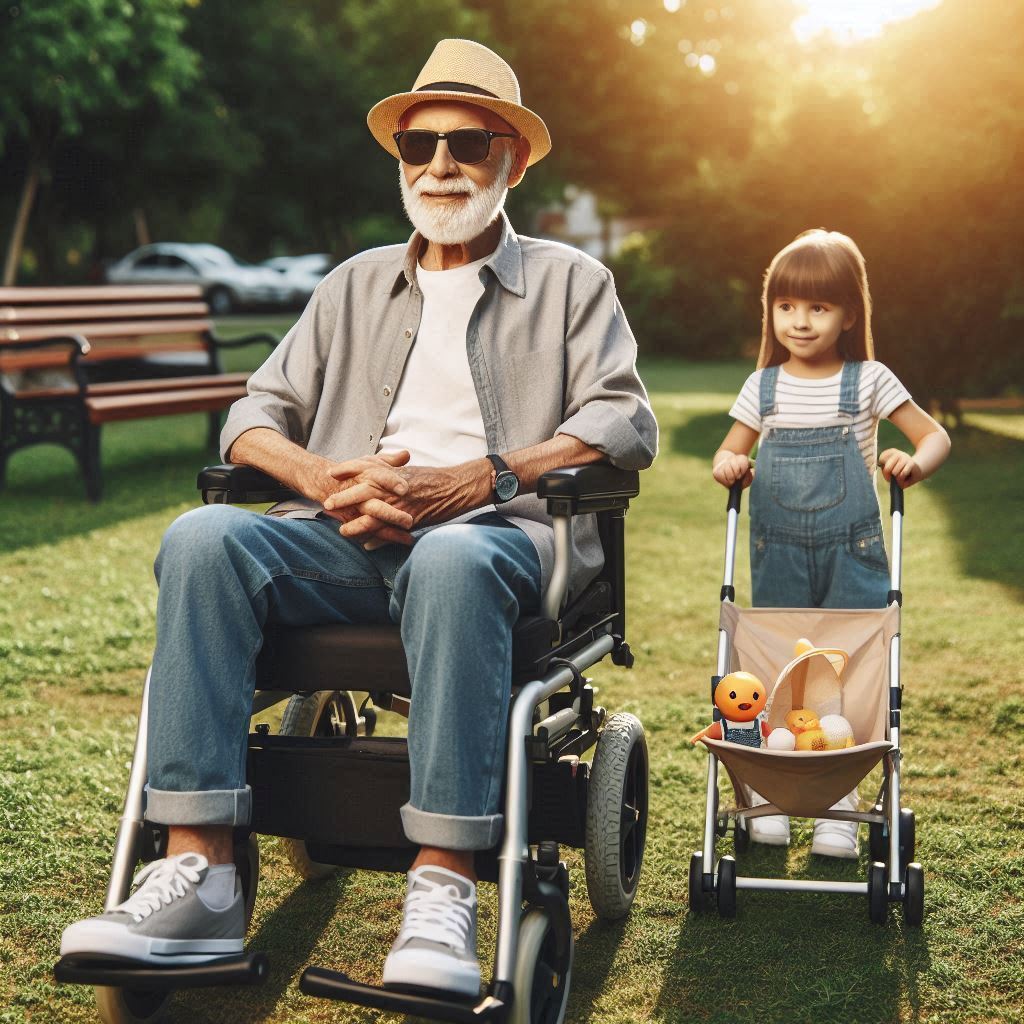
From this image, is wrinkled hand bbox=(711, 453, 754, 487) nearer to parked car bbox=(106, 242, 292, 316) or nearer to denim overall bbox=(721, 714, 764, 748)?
denim overall bbox=(721, 714, 764, 748)

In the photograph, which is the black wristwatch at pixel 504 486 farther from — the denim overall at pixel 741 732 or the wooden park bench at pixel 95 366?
the wooden park bench at pixel 95 366

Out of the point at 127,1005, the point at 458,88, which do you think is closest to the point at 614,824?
the point at 127,1005

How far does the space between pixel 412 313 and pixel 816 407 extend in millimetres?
1065

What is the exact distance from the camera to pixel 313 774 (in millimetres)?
2654

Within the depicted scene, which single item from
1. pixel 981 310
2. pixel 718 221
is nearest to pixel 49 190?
pixel 718 221

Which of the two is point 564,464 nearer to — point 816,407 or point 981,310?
point 816,407

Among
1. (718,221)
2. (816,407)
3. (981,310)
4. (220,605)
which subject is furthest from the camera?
(718,221)

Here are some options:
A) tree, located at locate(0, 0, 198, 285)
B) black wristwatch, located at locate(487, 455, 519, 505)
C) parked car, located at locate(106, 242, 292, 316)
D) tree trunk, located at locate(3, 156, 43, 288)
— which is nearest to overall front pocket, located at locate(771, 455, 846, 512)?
black wristwatch, located at locate(487, 455, 519, 505)

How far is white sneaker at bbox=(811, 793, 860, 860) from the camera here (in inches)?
135

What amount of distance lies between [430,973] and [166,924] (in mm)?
482

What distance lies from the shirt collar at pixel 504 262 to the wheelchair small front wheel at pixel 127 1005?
5.46 ft

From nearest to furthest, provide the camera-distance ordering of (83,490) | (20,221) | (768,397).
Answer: (768,397)
(83,490)
(20,221)

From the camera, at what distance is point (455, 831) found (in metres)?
2.42

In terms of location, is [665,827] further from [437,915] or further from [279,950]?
[437,915]
